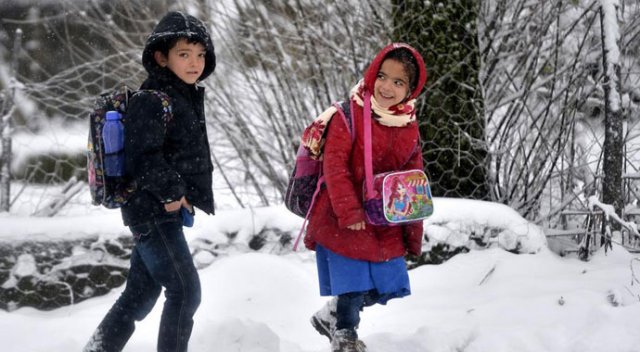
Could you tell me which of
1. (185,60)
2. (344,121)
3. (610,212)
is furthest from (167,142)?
(610,212)

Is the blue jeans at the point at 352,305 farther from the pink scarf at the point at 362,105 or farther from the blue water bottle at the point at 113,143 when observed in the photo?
the blue water bottle at the point at 113,143

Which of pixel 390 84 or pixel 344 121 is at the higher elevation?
pixel 390 84

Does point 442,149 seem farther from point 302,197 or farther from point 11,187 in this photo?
point 11,187

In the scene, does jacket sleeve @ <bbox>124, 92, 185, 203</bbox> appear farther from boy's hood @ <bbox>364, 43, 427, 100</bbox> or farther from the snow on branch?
the snow on branch

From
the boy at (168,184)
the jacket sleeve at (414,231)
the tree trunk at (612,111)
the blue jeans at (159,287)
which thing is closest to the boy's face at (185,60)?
the boy at (168,184)

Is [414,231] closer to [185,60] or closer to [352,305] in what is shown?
[352,305]

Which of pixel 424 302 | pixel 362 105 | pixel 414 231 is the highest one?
pixel 362 105

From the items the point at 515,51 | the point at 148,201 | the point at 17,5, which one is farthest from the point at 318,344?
the point at 17,5

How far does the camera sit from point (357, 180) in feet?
9.06

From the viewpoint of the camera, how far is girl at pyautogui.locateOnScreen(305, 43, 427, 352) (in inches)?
106

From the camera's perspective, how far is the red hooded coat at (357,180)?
8.68 feet

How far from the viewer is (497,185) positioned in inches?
171

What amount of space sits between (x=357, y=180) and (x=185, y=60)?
2.56ft

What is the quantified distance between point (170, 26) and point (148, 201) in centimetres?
60
